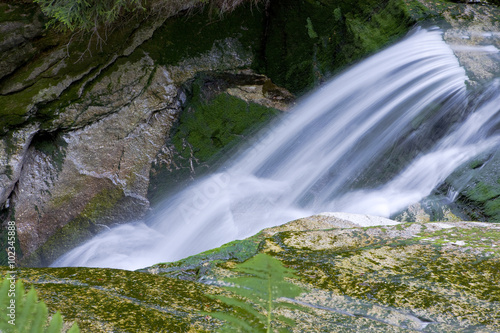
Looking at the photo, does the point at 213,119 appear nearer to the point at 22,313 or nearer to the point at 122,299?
the point at 122,299

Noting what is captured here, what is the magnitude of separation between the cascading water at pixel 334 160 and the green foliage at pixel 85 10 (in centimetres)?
235

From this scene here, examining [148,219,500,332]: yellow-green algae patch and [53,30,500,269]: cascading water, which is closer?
[148,219,500,332]: yellow-green algae patch

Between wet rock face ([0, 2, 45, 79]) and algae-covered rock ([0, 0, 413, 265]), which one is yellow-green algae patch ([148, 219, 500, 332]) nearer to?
algae-covered rock ([0, 0, 413, 265])

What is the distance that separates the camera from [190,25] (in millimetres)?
6074

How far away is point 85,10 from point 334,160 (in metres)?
3.50

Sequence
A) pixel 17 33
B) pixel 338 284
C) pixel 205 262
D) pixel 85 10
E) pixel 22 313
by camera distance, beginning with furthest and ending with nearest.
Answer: pixel 17 33
pixel 85 10
pixel 205 262
pixel 338 284
pixel 22 313

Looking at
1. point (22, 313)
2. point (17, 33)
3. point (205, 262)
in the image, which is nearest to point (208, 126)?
point (17, 33)

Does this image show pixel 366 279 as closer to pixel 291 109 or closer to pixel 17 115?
pixel 291 109

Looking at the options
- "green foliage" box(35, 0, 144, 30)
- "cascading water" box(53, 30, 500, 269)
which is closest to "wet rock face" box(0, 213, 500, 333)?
"cascading water" box(53, 30, 500, 269)

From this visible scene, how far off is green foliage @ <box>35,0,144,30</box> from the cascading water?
235 cm

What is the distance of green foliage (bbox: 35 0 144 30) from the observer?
4.94 m

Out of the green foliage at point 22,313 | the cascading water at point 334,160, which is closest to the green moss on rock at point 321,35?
the cascading water at point 334,160

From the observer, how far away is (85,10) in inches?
206

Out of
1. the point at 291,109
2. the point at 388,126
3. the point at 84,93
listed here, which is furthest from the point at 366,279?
the point at 84,93
